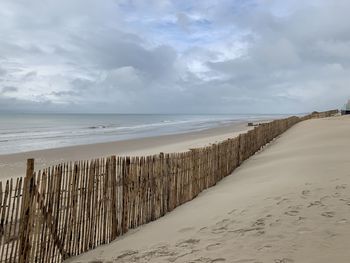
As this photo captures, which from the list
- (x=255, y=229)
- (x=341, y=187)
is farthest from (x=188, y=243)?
(x=341, y=187)

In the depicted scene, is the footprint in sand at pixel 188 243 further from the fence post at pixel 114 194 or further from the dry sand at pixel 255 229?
the fence post at pixel 114 194

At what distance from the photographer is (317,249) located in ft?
13.6

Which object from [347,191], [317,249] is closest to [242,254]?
[317,249]

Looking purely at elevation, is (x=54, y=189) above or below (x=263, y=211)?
above

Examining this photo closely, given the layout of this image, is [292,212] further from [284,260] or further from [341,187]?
[341,187]

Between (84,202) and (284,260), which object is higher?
(84,202)

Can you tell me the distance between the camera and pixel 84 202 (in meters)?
5.48

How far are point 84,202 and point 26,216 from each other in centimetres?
94

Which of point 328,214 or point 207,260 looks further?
point 328,214

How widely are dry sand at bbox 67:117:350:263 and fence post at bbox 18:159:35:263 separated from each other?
82cm

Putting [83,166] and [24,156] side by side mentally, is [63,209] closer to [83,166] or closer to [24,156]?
[83,166]

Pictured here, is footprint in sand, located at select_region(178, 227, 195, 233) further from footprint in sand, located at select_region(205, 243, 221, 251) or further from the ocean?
the ocean

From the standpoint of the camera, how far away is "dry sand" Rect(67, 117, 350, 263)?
169 inches

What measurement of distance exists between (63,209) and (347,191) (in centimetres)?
425
